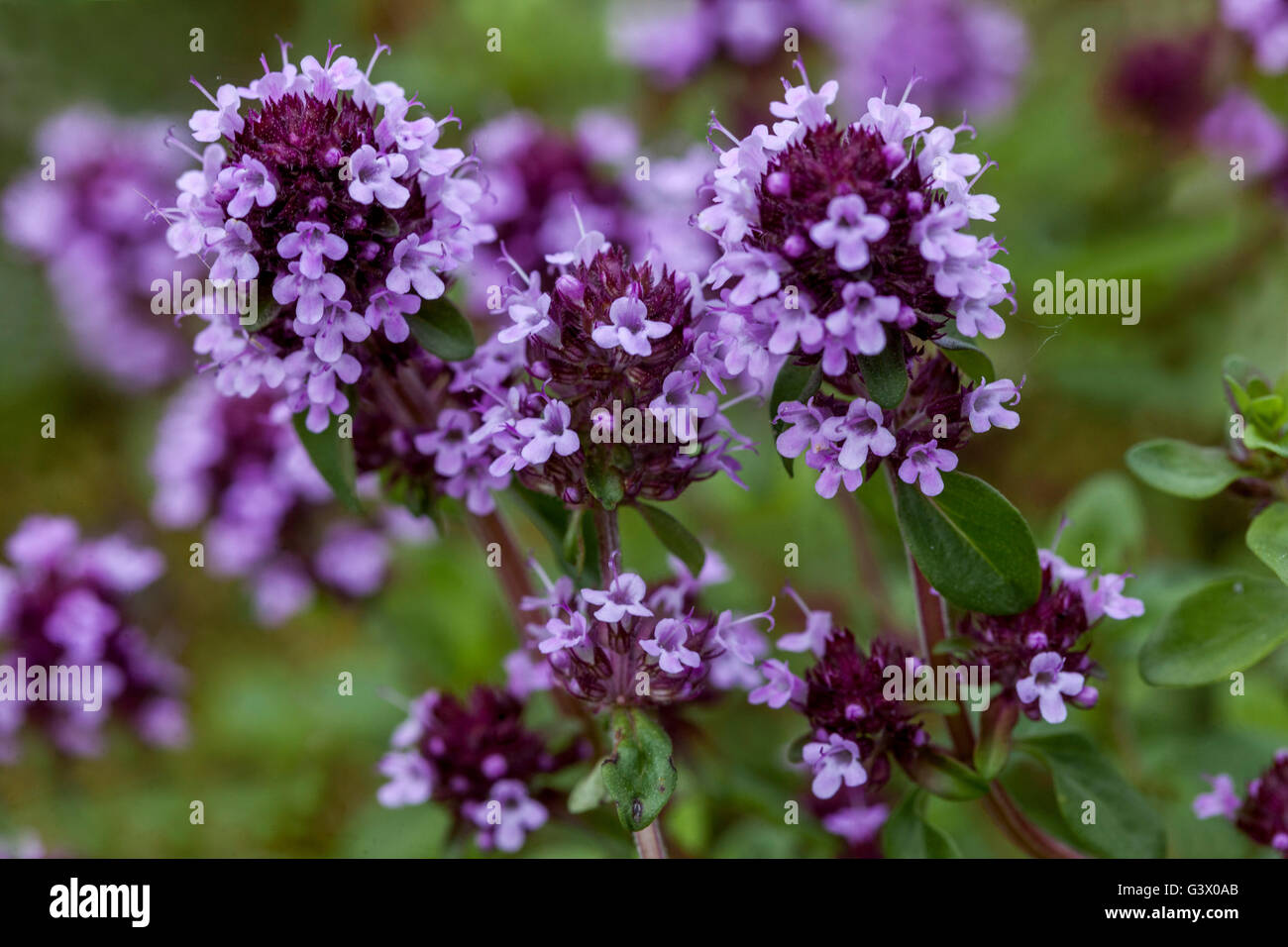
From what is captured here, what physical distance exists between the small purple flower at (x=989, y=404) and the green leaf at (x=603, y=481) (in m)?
0.63

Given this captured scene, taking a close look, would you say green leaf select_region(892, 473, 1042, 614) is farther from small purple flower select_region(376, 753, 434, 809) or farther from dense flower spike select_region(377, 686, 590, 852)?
small purple flower select_region(376, 753, 434, 809)

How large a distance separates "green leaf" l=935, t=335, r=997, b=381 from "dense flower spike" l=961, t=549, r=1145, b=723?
1.53 feet

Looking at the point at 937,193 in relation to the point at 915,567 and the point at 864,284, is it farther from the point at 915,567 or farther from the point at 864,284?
the point at 915,567

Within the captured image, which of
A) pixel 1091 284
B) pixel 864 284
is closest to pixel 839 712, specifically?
pixel 864 284

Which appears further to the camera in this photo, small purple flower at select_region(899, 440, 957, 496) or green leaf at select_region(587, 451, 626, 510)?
green leaf at select_region(587, 451, 626, 510)

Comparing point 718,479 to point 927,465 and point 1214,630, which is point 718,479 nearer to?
point 1214,630

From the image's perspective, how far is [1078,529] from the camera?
3.11 meters

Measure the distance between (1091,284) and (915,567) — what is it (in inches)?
98.8

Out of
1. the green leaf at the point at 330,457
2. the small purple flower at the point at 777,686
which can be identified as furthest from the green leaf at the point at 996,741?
the green leaf at the point at 330,457

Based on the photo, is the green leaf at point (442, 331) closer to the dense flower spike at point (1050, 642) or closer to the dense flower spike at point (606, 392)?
the dense flower spike at point (606, 392)

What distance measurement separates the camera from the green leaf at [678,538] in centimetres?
233

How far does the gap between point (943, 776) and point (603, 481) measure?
0.89 metres

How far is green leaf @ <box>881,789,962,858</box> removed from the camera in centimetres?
241

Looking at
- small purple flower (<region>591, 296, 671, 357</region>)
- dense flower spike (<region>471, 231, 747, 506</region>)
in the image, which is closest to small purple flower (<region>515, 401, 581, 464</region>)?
dense flower spike (<region>471, 231, 747, 506</region>)
